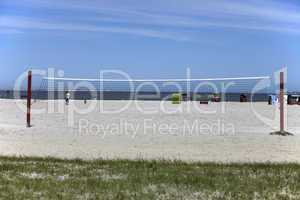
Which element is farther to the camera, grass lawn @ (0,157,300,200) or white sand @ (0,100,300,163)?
white sand @ (0,100,300,163)

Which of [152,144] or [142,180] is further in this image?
[152,144]

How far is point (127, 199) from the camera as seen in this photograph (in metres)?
5.92

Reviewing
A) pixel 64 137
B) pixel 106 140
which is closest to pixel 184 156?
pixel 106 140

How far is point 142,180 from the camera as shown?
23.2ft

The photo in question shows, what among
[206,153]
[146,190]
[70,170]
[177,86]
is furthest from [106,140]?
[177,86]

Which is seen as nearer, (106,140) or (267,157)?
(267,157)

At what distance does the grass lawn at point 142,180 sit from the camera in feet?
20.4

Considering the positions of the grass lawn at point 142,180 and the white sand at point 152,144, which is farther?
the white sand at point 152,144

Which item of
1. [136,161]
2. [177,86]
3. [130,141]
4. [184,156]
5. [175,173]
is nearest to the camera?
[175,173]

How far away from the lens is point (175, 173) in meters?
7.69

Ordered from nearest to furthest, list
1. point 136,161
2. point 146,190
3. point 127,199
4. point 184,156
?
1. point 127,199
2. point 146,190
3. point 136,161
4. point 184,156

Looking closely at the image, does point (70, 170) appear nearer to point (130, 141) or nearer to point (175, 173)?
point (175, 173)

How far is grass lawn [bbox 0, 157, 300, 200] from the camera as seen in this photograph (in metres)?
6.21

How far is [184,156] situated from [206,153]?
2.47 feet
